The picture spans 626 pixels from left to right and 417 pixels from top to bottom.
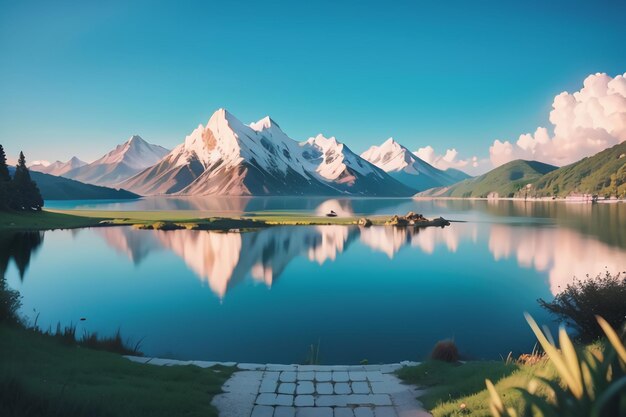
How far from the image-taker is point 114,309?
27.3m

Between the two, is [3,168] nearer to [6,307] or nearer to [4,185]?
[4,185]

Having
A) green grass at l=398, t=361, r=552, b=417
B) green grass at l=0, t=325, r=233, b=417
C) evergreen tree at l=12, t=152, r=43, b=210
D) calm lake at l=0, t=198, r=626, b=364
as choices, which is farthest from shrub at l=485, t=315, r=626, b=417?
evergreen tree at l=12, t=152, r=43, b=210

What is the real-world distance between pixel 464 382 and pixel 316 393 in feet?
12.5

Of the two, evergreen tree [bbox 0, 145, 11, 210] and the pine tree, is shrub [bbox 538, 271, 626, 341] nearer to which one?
evergreen tree [bbox 0, 145, 11, 210]

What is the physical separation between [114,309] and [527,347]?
24245mm

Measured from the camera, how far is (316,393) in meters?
11.1

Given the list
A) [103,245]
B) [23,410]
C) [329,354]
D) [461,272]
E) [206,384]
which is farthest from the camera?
[103,245]

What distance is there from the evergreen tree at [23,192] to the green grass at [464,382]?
91.6m

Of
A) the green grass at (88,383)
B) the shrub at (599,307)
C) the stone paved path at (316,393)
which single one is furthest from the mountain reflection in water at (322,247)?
the stone paved path at (316,393)

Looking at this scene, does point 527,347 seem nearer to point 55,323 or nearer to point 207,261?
point 55,323

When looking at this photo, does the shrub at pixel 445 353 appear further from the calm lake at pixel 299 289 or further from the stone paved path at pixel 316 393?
the calm lake at pixel 299 289

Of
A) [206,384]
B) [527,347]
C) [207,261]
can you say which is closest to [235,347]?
[206,384]

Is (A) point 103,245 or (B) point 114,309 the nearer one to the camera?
(B) point 114,309

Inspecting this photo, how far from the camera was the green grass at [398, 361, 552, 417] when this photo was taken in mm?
8797
